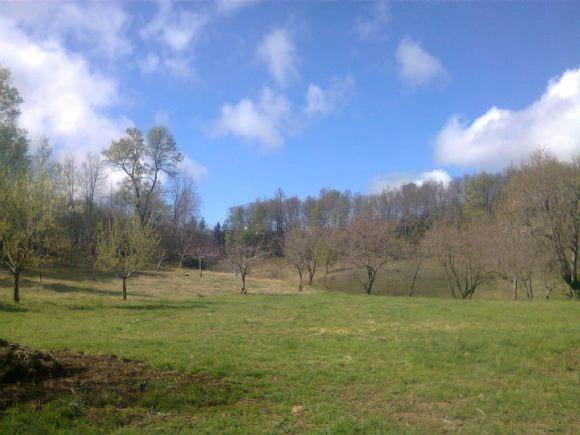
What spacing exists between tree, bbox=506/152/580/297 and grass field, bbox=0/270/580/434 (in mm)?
17439

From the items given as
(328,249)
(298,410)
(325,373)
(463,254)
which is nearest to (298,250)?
(328,249)

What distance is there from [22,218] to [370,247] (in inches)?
1155

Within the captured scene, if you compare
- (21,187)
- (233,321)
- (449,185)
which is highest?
(449,185)

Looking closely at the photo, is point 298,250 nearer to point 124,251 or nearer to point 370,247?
point 370,247

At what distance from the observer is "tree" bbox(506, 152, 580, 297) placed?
31281 millimetres

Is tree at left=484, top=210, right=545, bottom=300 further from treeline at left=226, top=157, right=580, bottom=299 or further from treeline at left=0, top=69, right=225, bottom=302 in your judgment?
treeline at left=0, top=69, right=225, bottom=302

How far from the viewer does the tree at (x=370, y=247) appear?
41.8 metres

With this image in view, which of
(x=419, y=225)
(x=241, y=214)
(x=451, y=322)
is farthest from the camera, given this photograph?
(x=241, y=214)

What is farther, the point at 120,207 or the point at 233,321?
the point at 120,207

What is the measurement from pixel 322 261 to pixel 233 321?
33339mm

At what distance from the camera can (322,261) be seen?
4931 cm

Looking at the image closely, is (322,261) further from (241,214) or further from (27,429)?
(241,214)

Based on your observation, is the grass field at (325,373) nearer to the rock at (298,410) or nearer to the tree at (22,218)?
the rock at (298,410)

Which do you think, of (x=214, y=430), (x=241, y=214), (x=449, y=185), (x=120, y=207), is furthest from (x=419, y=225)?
(x=214, y=430)
